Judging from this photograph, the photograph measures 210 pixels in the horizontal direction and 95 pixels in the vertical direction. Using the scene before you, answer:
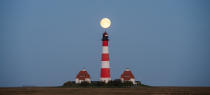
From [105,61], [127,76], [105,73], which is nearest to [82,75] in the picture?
[105,73]

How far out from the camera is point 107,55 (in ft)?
181

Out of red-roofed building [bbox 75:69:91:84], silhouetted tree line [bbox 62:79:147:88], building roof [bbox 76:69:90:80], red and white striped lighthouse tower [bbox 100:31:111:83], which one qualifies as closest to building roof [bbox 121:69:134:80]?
silhouetted tree line [bbox 62:79:147:88]

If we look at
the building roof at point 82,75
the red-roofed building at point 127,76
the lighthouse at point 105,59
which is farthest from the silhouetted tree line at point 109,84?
the building roof at point 82,75

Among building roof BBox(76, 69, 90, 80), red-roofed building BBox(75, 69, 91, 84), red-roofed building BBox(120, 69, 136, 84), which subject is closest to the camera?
red-roofed building BBox(120, 69, 136, 84)

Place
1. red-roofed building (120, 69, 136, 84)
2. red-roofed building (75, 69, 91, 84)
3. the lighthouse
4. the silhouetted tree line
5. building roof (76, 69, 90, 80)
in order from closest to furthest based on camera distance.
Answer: the silhouetted tree line, the lighthouse, red-roofed building (120, 69, 136, 84), red-roofed building (75, 69, 91, 84), building roof (76, 69, 90, 80)

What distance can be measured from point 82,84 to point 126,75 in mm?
7793

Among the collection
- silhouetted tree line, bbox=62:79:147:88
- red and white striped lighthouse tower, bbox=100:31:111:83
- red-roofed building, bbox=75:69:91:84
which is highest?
red and white striped lighthouse tower, bbox=100:31:111:83

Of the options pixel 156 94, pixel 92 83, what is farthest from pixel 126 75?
pixel 156 94

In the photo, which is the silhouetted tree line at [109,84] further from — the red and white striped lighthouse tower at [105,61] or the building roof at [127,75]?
the building roof at [127,75]

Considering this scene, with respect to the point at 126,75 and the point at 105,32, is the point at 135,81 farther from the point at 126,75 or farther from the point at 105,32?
the point at 105,32

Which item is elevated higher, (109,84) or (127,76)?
(127,76)

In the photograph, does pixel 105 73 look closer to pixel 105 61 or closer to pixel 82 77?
pixel 105 61

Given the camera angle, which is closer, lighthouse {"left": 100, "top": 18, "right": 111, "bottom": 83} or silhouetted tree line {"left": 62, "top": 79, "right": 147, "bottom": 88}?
silhouetted tree line {"left": 62, "top": 79, "right": 147, "bottom": 88}

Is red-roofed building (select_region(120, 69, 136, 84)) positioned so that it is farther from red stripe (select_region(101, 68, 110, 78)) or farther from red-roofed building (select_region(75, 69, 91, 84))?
red-roofed building (select_region(75, 69, 91, 84))
